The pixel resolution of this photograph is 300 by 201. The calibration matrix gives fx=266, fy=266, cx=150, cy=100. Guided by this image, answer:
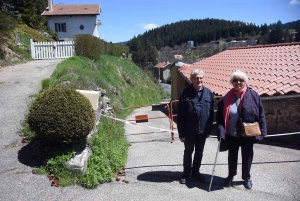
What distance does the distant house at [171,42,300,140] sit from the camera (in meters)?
7.15

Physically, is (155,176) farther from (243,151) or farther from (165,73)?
(165,73)

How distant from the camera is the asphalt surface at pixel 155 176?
4.34 m

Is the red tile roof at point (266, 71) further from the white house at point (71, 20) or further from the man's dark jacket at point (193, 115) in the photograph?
the white house at point (71, 20)

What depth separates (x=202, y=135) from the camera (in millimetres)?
4438

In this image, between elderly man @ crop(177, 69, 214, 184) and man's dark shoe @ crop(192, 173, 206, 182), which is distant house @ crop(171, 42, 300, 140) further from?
elderly man @ crop(177, 69, 214, 184)

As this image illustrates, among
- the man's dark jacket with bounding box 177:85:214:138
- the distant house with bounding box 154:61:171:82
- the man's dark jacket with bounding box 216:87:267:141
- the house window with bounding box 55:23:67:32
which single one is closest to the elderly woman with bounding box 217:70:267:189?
the man's dark jacket with bounding box 216:87:267:141

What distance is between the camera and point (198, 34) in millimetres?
131500

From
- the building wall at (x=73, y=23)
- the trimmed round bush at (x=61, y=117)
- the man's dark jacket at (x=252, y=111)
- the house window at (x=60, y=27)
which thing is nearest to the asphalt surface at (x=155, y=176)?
the trimmed round bush at (x=61, y=117)

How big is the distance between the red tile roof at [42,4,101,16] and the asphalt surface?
111 feet

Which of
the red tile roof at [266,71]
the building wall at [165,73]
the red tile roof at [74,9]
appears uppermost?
the red tile roof at [74,9]

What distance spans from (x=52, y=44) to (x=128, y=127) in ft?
37.9

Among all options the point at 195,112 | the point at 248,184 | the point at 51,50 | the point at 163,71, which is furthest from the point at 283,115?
the point at 163,71

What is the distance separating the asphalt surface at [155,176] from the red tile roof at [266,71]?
183 cm

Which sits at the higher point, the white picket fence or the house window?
the house window
